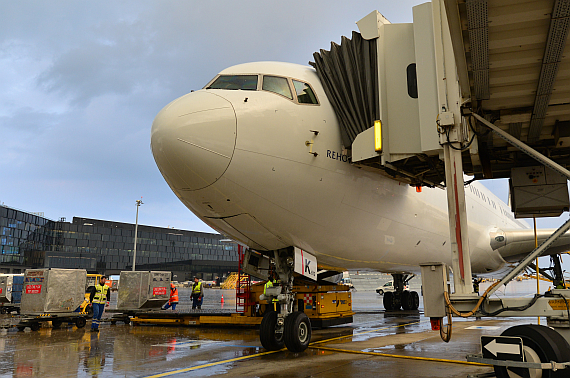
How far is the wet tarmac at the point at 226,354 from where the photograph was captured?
639cm

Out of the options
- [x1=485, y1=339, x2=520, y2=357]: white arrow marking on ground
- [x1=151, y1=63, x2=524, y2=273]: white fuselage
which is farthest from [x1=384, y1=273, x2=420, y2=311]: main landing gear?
[x1=485, y1=339, x2=520, y2=357]: white arrow marking on ground

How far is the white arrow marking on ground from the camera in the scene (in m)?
Answer: 4.07

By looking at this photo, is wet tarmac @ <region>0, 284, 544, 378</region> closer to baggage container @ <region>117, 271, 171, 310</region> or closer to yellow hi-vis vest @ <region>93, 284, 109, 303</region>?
yellow hi-vis vest @ <region>93, 284, 109, 303</region>

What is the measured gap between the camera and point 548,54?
4.49 metres

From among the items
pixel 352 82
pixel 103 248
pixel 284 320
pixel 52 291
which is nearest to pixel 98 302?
pixel 52 291

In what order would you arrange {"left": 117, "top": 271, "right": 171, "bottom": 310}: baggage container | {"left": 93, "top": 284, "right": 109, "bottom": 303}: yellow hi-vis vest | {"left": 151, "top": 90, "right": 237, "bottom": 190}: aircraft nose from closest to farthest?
{"left": 151, "top": 90, "right": 237, "bottom": 190}: aircraft nose < {"left": 93, "top": 284, "right": 109, "bottom": 303}: yellow hi-vis vest < {"left": 117, "top": 271, "right": 171, "bottom": 310}: baggage container

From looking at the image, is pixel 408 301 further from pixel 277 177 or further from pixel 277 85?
pixel 277 85

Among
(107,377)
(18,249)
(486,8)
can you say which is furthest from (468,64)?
(18,249)

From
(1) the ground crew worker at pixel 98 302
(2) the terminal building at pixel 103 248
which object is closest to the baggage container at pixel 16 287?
(1) the ground crew worker at pixel 98 302

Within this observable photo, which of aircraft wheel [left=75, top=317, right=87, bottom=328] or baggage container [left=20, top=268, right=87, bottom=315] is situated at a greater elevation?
baggage container [left=20, top=268, right=87, bottom=315]

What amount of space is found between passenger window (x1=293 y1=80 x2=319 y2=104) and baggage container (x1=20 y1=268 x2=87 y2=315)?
10.5 meters

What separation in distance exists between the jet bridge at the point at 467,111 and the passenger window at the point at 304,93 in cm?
39

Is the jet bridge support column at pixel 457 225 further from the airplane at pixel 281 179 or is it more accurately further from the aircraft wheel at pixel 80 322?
the aircraft wheel at pixel 80 322

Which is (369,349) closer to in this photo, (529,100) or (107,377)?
(107,377)
